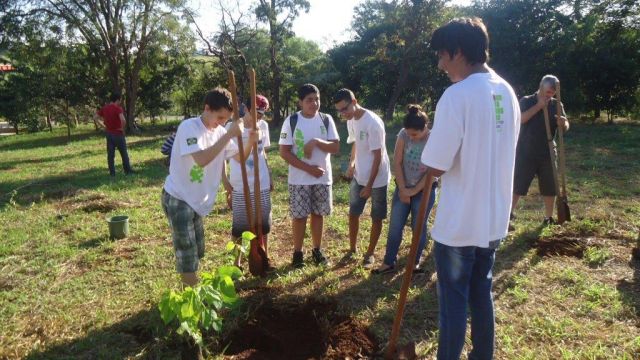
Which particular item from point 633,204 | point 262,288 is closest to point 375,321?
point 262,288

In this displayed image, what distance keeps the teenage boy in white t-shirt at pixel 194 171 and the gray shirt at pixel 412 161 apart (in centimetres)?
146

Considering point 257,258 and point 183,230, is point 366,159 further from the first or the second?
point 183,230

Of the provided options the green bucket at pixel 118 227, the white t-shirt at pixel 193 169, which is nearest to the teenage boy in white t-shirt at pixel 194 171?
the white t-shirt at pixel 193 169

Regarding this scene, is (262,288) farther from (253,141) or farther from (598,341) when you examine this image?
(598,341)

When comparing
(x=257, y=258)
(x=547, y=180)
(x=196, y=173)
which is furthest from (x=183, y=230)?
(x=547, y=180)

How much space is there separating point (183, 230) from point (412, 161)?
6.19 feet

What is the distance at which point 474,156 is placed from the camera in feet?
6.31

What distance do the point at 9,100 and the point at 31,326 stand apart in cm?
2591

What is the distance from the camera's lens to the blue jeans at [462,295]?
2070mm

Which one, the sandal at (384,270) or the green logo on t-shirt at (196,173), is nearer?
the green logo on t-shirt at (196,173)

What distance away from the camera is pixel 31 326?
3164mm

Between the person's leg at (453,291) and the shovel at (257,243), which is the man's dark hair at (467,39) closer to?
the person's leg at (453,291)

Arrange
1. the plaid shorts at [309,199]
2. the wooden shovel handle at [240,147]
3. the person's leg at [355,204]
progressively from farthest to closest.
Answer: the person's leg at [355,204], the plaid shorts at [309,199], the wooden shovel handle at [240,147]

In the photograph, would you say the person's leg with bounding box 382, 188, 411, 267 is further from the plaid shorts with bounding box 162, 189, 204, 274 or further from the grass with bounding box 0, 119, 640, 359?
the plaid shorts with bounding box 162, 189, 204, 274
